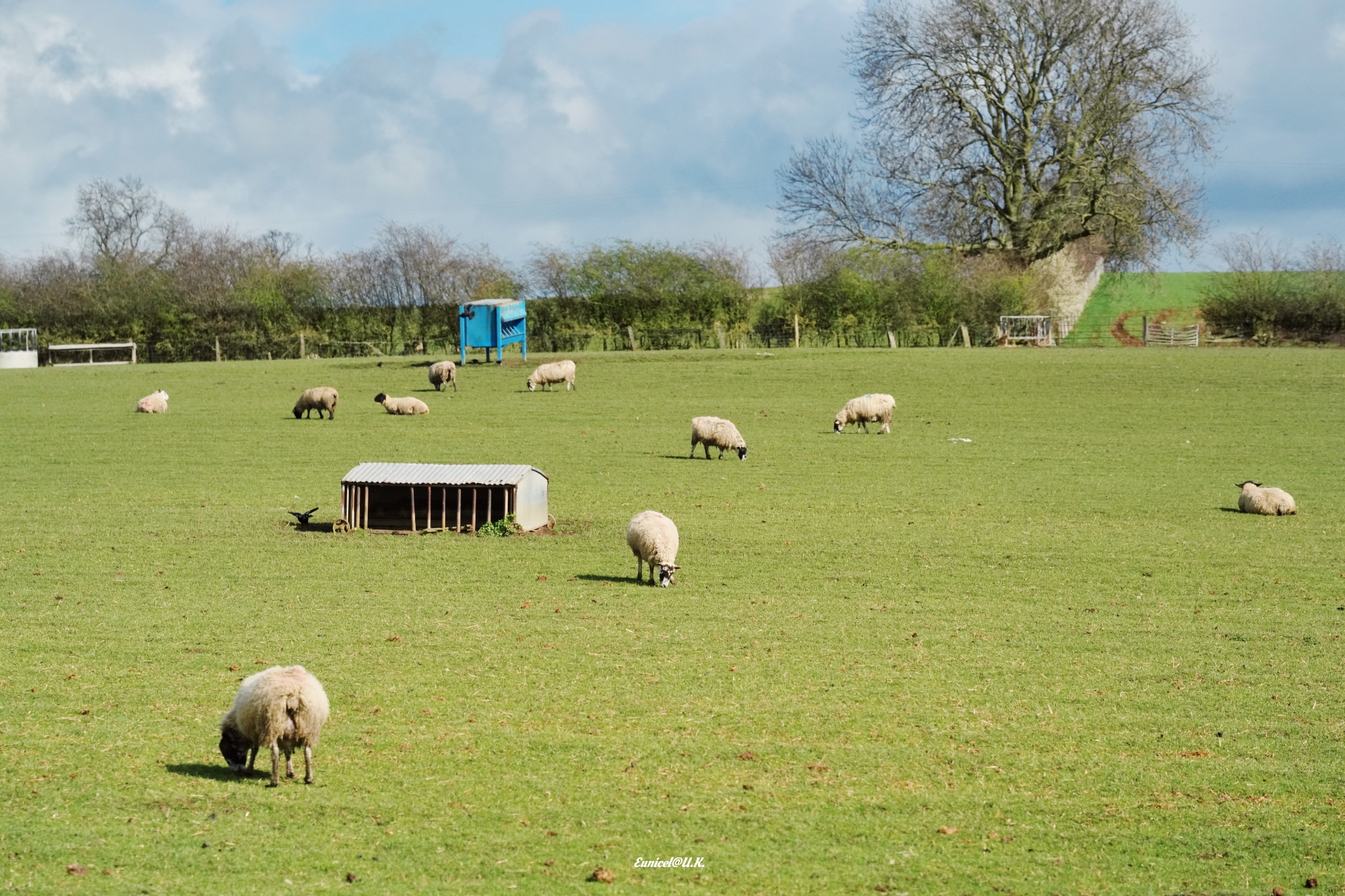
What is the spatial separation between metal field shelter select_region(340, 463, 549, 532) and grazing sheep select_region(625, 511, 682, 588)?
441 centimetres

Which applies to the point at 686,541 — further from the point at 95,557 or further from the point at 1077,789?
the point at 1077,789

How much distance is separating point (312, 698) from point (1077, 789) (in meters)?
5.63

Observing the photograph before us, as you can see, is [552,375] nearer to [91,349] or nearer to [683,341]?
[683,341]

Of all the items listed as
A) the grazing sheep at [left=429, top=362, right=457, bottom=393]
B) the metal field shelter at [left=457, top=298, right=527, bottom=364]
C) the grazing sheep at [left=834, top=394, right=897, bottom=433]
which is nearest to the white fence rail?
the metal field shelter at [left=457, top=298, right=527, bottom=364]

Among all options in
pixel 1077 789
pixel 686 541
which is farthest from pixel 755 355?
pixel 1077 789

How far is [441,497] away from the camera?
2269 cm

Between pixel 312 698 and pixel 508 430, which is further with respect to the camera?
pixel 508 430

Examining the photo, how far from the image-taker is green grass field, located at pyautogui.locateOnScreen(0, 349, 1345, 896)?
8430 millimetres

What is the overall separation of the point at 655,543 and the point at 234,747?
326 inches

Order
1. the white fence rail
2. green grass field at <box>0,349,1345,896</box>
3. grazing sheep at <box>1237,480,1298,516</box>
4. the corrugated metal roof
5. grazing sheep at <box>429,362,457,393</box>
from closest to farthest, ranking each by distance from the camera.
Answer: green grass field at <box>0,349,1345,896</box> → the corrugated metal roof → grazing sheep at <box>1237,480,1298,516</box> → grazing sheep at <box>429,362,457,393</box> → the white fence rail

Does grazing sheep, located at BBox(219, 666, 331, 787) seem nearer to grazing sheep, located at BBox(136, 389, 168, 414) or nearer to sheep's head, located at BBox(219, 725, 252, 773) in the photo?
sheep's head, located at BBox(219, 725, 252, 773)

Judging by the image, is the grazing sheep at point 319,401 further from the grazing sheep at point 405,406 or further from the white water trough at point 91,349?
the white water trough at point 91,349

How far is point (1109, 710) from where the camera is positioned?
11719mm

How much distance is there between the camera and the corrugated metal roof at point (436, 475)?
21578 millimetres
